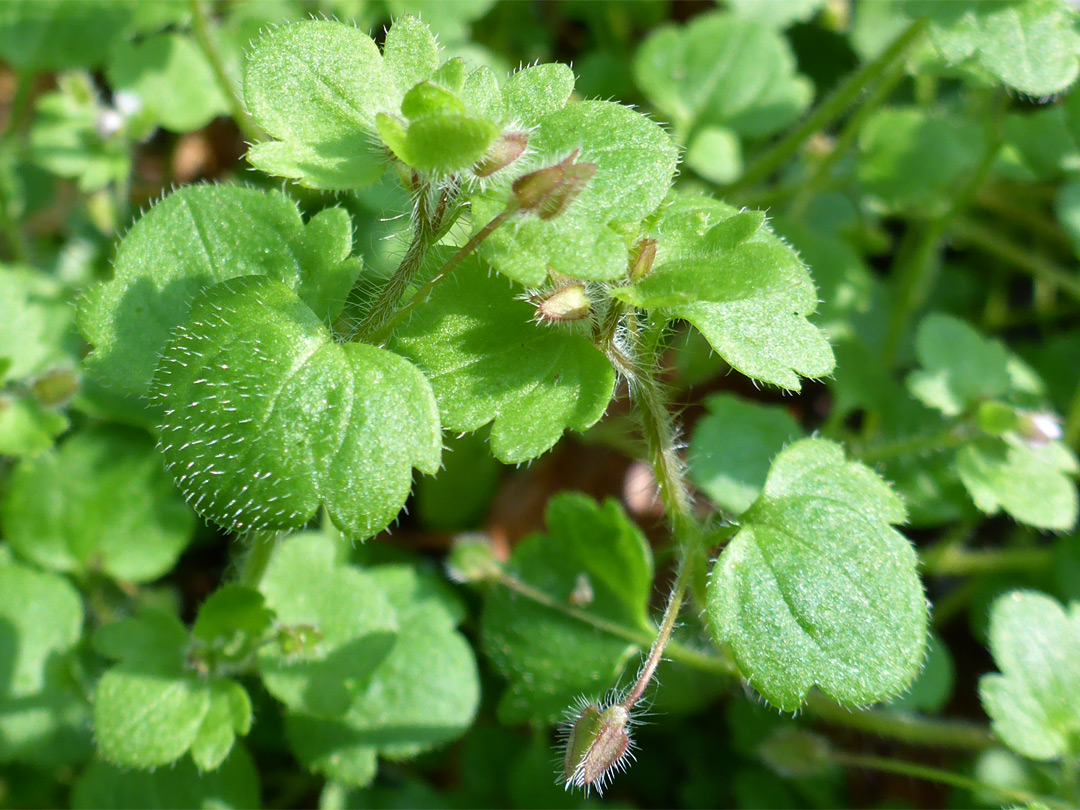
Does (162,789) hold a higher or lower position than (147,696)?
lower

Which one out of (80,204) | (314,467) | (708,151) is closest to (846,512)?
(314,467)

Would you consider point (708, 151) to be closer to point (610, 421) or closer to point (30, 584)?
point (610, 421)

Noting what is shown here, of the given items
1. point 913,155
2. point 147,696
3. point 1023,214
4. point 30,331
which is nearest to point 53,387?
point 30,331

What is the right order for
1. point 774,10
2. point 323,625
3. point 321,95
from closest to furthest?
point 321,95
point 323,625
point 774,10

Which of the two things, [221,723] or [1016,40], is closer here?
[221,723]

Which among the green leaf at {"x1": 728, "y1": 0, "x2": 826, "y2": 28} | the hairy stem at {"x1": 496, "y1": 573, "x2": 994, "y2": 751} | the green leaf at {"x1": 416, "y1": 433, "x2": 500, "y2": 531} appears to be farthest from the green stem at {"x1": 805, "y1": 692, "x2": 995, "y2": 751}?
the green leaf at {"x1": 728, "y1": 0, "x2": 826, "y2": 28}

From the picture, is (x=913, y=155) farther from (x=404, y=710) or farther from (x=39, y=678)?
(x=39, y=678)

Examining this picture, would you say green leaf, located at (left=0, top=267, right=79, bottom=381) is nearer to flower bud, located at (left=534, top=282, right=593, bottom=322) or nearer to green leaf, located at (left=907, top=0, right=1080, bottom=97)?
flower bud, located at (left=534, top=282, right=593, bottom=322)
